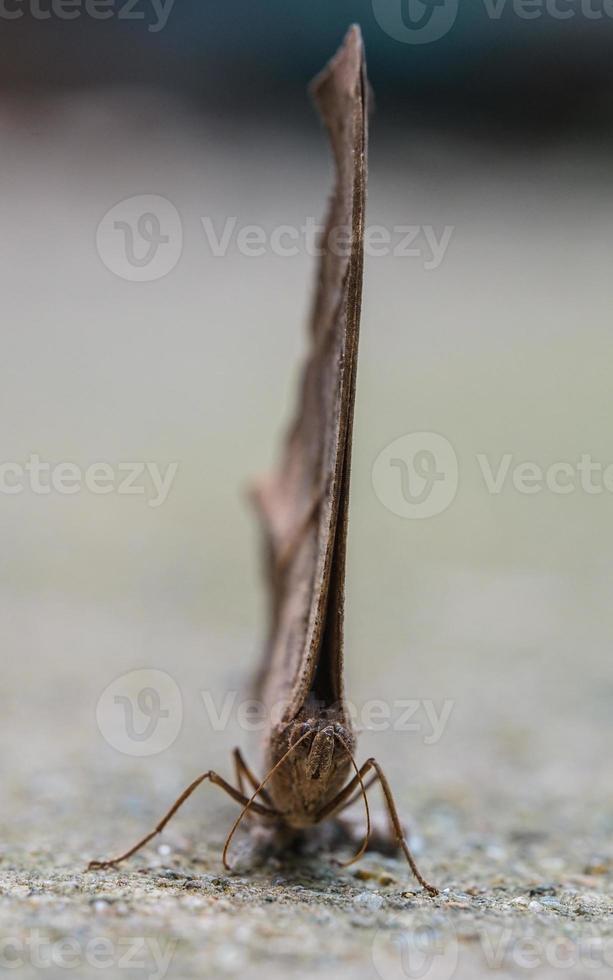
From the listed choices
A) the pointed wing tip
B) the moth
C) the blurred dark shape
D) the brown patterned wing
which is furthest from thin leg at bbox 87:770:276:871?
the blurred dark shape

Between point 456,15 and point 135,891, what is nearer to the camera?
point 135,891

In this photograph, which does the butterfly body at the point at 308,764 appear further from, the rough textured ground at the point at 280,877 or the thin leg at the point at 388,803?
the rough textured ground at the point at 280,877

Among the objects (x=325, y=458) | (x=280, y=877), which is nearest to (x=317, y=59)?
(x=325, y=458)

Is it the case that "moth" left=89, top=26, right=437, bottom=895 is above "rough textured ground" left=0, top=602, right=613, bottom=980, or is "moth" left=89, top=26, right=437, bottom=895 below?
above

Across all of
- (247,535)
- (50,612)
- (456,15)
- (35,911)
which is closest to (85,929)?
(35,911)

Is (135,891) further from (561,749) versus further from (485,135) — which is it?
(485,135)

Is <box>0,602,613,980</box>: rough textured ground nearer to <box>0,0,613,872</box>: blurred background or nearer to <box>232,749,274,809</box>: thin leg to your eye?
<box>0,0,613,872</box>: blurred background
